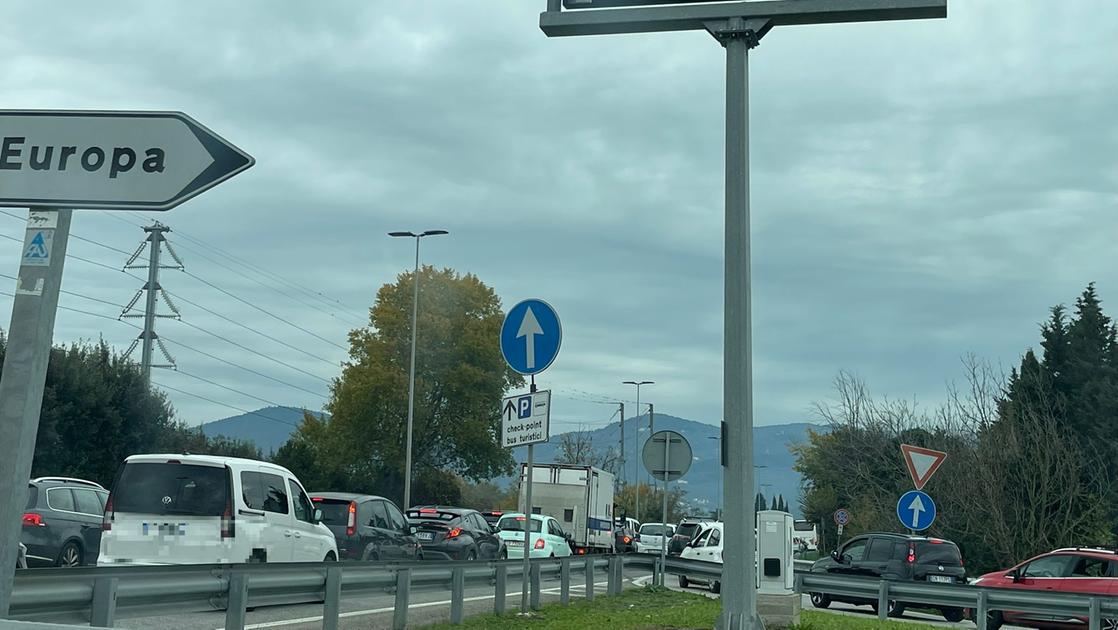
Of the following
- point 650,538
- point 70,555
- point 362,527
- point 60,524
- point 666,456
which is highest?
point 666,456

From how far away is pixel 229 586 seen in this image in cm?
1027

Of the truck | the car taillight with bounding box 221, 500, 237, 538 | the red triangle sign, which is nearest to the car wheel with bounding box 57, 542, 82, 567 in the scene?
the car taillight with bounding box 221, 500, 237, 538

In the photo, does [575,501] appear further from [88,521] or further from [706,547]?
[88,521]

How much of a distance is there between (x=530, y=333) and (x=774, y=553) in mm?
4278

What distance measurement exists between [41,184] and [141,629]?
867 centimetres

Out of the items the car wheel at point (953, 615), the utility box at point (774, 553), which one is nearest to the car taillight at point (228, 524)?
the utility box at point (774, 553)

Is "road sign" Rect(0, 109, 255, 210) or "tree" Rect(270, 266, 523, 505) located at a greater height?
"tree" Rect(270, 266, 523, 505)

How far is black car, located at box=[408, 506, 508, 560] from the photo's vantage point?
89.1ft

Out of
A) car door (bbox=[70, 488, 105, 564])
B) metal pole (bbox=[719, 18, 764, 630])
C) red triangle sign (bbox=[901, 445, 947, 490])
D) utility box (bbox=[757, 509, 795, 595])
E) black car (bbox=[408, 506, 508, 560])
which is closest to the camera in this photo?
metal pole (bbox=[719, 18, 764, 630])

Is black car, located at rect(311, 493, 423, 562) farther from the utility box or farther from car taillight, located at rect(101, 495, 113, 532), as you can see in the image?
the utility box

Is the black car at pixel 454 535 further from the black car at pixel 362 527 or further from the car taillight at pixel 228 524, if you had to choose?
the car taillight at pixel 228 524

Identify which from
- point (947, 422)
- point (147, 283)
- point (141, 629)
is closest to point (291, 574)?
point (141, 629)

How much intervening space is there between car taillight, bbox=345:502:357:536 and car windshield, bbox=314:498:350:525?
58mm

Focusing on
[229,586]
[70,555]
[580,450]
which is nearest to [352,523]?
[70,555]
